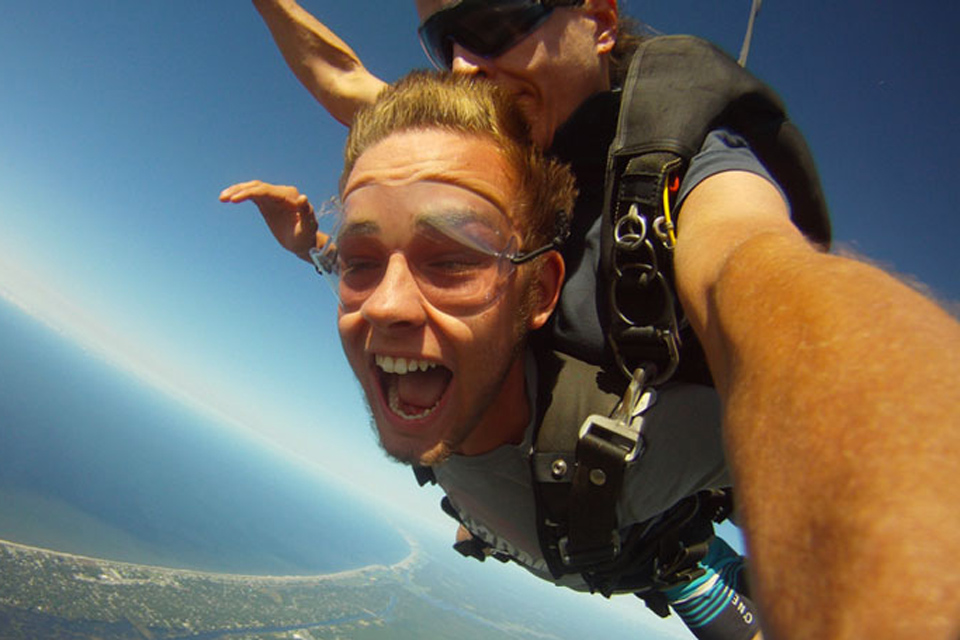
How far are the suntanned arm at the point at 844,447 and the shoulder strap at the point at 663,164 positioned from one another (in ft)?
1.86

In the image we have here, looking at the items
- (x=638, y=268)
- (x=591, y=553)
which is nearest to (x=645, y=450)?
(x=591, y=553)

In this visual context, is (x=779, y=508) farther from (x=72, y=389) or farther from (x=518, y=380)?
(x=72, y=389)

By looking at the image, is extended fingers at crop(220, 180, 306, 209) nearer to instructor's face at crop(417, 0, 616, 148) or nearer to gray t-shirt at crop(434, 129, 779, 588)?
instructor's face at crop(417, 0, 616, 148)

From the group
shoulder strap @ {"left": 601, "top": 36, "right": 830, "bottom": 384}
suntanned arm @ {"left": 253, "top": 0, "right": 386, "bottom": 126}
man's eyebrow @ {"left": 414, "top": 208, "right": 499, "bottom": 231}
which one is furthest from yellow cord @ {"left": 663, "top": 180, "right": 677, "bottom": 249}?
suntanned arm @ {"left": 253, "top": 0, "right": 386, "bottom": 126}

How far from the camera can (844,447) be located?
0.39 m

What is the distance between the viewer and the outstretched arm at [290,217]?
6.51 feet

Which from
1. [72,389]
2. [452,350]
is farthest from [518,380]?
[72,389]

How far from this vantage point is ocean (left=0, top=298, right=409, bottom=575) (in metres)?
56.2

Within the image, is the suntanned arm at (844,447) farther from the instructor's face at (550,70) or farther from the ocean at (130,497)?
the ocean at (130,497)

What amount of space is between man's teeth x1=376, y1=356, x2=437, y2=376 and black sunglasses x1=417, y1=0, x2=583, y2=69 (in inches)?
45.8

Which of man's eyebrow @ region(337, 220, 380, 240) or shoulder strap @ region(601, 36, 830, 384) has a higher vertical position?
shoulder strap @ region(601, 36, 830, 384)

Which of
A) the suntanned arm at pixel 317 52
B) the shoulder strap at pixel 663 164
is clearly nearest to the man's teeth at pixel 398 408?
the shoulder strap at pixel 663 164

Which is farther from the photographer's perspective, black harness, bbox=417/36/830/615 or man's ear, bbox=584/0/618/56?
man's ear, bbox=584/0/618/56

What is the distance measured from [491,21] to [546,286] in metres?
1.00
